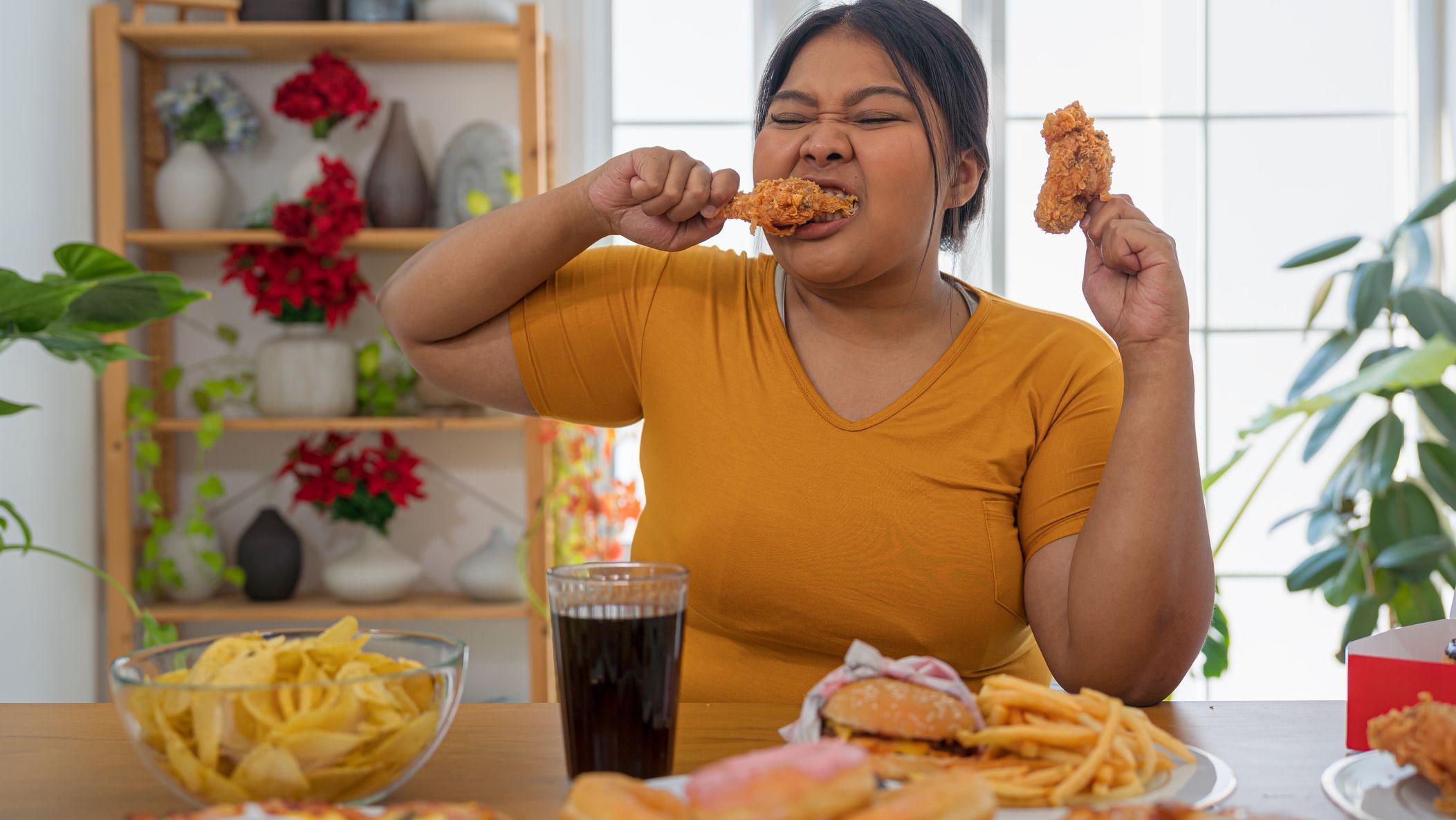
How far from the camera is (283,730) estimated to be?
26.0 inches

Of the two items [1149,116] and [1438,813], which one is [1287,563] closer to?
[1149,116]

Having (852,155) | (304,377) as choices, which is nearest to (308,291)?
(304,377)

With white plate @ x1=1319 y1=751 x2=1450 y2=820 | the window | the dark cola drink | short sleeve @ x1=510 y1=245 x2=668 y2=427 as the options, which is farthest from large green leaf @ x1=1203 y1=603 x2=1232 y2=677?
the dark cola drink

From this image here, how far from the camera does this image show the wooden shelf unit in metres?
2.71

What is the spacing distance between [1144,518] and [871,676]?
1.47 ft

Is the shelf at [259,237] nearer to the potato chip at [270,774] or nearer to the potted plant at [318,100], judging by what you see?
the potted plant at [318,100]

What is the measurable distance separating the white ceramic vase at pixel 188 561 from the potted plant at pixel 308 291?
14.3 inches

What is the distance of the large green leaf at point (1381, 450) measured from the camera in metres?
2.43

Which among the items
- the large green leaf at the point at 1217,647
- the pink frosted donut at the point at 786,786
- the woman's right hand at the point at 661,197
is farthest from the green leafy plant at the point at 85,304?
the large green leaf at the point at 1217,647

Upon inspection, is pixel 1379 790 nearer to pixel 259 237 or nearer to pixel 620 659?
pixel 620 659

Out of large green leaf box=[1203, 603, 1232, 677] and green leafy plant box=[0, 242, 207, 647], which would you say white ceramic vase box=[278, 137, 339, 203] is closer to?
green leafy plant box=[0, 242, 207, 647]

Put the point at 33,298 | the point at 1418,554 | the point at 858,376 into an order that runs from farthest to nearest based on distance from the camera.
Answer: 1. the point at 1418,554
2. the point at 33,298
3. the point at 858,376

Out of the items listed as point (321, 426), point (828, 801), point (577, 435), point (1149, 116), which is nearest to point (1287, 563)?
point (1149, 116)

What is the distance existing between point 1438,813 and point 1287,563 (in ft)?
8.49
